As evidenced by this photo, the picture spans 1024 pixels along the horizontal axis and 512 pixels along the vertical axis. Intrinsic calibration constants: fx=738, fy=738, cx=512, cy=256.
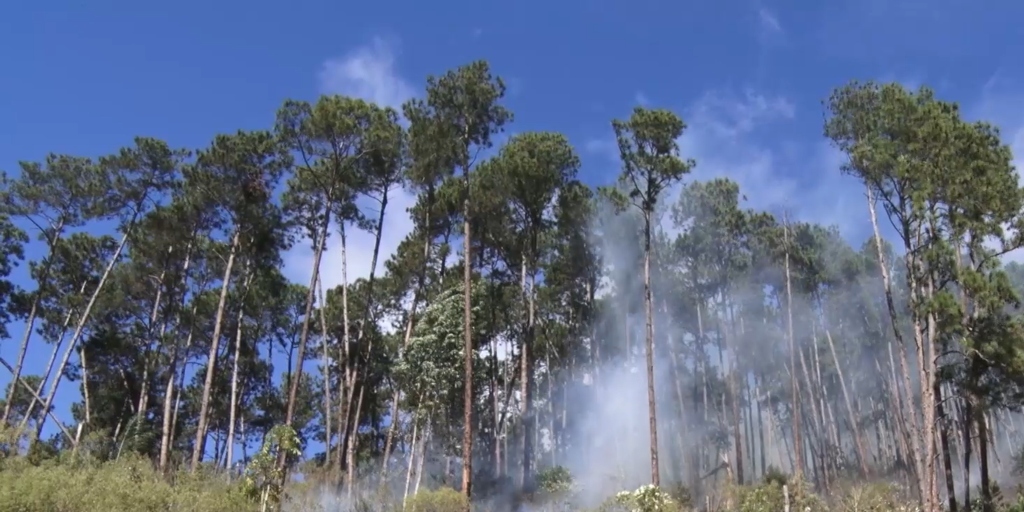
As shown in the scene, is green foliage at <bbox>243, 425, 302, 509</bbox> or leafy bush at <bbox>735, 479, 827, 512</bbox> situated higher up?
green foliage at <bbox>243, 425, 302, 509</bbox>

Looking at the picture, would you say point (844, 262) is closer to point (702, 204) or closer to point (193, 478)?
point (702, 204)

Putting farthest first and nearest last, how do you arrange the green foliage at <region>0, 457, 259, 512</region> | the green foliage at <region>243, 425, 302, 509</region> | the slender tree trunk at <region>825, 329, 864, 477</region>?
the slender tree trunk at <region>825, 329, 864, 477</region>
the green foliage at <region>243, 425, 302, 509</region>
the green foliage at <region>0, 457, 259, 512</region>

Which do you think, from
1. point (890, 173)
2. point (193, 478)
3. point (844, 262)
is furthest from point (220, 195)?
point (844, 262)

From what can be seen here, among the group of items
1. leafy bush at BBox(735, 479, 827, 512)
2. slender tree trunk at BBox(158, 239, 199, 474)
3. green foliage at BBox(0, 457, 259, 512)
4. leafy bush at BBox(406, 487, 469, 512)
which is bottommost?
leafy bush at BBox(735, 479, 827, 512)

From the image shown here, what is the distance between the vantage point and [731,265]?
35.0m

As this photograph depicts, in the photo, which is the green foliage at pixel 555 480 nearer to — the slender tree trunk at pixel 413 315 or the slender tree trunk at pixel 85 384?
the slender tree trunk at pixel 413 315

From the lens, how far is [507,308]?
1147 inches

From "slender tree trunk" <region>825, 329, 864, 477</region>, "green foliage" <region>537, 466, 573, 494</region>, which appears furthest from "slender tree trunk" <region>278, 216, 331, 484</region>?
"slender tree trunk" <region>825, 329, 864, 477</region>

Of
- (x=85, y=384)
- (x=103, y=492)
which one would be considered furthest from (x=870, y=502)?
(x=85, y=384)

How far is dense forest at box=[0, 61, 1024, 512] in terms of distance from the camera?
1827cm

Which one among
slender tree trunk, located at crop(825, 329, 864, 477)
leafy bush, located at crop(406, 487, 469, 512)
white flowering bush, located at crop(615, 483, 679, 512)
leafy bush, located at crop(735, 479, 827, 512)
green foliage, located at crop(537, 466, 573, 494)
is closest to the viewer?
white flowering bush, located at crop(615, 483, 679, 512)

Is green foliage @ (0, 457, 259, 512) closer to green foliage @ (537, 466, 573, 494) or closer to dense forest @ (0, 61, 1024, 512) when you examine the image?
dense forest @ (0, 61, 1024, 512)

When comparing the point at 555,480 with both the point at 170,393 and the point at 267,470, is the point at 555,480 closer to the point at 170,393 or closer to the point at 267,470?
the point at 267,470

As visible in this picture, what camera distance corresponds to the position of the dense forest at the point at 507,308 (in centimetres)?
1827
